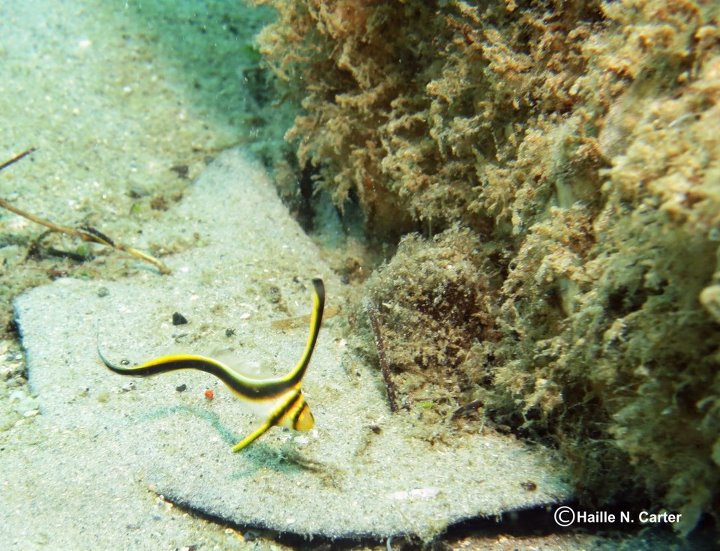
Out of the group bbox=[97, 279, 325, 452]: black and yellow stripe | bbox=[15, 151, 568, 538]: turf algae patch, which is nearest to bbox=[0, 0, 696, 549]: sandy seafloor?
bbox=[15, 151, 568, 538]: turf algae patch

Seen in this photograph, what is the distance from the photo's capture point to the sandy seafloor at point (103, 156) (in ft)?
8.41

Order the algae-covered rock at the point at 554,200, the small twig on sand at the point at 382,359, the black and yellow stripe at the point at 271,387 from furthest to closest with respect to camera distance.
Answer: the small twig on sand at the point at 382,359
the black and yellow stripe at the point at 271,387
the algae-covered rock at the point at 554,200

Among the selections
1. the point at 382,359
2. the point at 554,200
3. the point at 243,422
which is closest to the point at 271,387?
the point at 243,422

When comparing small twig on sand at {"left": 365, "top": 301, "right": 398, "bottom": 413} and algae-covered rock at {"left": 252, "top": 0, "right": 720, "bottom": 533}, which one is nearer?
algae-covered rock at {"left": 252, "top": 0, "right": 720, "bottom": 533}

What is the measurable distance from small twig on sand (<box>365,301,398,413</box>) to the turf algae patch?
9 cm

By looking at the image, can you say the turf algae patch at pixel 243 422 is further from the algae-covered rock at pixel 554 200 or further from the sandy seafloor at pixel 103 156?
the algae-covered rock at pixel 554 200

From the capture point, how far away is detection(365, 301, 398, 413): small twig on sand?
314cm

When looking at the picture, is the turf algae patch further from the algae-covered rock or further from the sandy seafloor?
the algae-covered rock

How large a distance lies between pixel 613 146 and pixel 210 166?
177 inches

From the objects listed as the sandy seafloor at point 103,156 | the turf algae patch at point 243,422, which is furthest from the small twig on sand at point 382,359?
the sandy seafloor at point 103,156

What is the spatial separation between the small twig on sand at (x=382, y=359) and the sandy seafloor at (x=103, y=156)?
866 mm

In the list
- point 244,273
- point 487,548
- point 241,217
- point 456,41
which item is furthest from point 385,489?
point 241,217

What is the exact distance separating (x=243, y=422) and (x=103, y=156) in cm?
393

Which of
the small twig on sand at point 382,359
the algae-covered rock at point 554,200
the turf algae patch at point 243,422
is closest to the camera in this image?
the algae-covered rock at point 554,200
